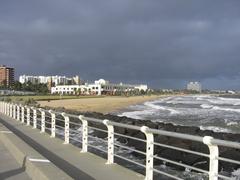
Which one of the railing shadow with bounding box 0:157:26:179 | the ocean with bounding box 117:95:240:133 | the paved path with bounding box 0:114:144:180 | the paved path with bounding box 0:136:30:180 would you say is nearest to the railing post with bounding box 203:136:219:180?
the paved path with bounding box 0:114:144:180

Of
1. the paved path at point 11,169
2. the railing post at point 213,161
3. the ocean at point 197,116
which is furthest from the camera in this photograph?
the ocean at point 197,116

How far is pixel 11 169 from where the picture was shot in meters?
9.92

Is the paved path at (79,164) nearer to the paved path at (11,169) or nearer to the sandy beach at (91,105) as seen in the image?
the paved path at (11,169)

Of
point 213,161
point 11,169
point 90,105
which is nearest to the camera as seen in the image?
point 213,161

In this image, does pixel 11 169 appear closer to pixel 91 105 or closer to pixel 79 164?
pixel 79 164

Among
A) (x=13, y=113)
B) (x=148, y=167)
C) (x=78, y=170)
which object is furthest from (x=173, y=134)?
(x=13, y=113)

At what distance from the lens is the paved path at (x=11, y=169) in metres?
9.08

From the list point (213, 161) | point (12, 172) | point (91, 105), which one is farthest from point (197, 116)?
point (213, 161)

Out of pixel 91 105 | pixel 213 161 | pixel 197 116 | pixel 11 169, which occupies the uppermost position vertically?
pixel 213 161

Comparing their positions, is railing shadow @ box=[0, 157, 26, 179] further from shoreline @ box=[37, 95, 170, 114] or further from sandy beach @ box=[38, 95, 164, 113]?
sandy beach @ box=[38, 95, 164, 113]

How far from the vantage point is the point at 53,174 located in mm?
8188

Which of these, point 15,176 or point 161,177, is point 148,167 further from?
point 161,177

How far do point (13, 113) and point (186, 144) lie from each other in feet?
46.6

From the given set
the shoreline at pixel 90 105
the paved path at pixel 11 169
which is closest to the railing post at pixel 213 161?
the paved path at pixel 11 169
